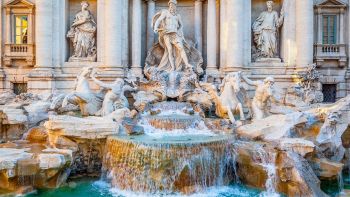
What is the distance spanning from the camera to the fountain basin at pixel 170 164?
9688mm

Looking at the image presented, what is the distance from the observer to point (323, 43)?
55.4ft

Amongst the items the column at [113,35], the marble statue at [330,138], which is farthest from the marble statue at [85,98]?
the marble statue at [330,138]

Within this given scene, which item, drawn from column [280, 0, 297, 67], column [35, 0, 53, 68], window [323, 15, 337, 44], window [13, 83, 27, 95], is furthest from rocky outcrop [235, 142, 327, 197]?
window [13, 83, 27, 95]

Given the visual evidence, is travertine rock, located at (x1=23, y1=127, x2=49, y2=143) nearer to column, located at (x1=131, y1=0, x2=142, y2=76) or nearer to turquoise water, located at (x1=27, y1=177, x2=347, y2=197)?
turquoise water, located at (x1=27, y1=177, x2=347, y2=197)

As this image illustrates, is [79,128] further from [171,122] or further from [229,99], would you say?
[229,99]

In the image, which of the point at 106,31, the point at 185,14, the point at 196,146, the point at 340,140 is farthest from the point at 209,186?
the point at 185,14

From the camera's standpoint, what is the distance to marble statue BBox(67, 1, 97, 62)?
16.2m

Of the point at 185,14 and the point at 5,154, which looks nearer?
the point at 5,154

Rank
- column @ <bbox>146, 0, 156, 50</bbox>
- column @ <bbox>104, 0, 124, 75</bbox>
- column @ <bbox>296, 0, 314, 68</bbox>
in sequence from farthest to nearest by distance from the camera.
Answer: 1. column @ <bbox>146, 0, 156, 50</bbox>
2. column @ <bbox>296, 0, 314, 68</bbox>
3. column @ <bbox>104, 0, 124, 75</bbox>

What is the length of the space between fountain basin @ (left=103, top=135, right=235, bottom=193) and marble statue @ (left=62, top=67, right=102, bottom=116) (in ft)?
10.1

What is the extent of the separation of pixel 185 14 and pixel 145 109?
5863 millimetres

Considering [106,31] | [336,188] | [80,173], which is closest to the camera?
[336,188]

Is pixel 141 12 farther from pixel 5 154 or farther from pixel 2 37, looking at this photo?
pixel 5 154

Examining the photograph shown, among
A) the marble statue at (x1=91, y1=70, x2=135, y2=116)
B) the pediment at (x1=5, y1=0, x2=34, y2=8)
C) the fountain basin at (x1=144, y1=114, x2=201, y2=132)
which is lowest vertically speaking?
the fountain basin at (x1=144, y1=114, x2=201, y2=132)
